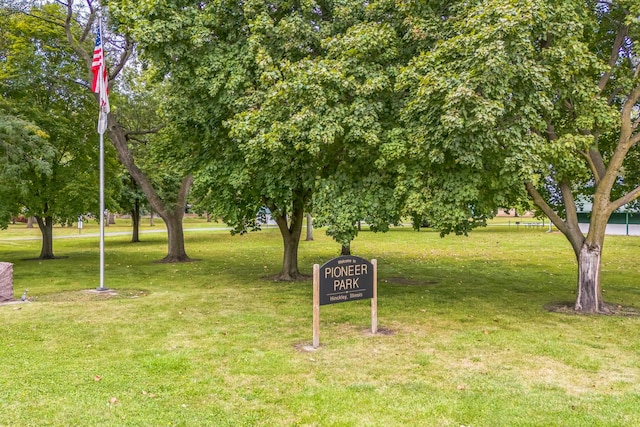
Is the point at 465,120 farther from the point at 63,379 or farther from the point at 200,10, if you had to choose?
the point at 200,10

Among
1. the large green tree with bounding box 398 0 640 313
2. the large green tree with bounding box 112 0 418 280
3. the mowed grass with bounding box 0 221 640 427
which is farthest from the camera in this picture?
the large green tree with bounding box 112 0 418 280

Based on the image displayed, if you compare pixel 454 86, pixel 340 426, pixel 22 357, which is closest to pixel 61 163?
pixel 22 357

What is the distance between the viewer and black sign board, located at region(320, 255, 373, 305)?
24.5ft

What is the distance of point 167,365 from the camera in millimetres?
6453

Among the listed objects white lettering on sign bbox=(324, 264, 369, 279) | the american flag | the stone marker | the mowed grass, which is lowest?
the mowed grass

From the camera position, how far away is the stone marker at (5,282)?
1043 centimetres

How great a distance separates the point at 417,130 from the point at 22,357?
6982 millimetres

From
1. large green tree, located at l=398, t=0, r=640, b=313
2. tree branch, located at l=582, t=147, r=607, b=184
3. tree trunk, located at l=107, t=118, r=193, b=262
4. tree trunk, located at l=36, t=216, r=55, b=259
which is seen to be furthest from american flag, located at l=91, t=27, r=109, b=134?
tree trunk, located at l=36, t=216, r=55, b=259

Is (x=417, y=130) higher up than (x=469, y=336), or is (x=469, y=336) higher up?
(x=417, y=130)

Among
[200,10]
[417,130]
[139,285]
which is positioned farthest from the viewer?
[139,285]

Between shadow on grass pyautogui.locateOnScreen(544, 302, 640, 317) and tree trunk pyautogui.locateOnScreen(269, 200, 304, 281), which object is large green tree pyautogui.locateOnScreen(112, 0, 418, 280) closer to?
tree trunk pyautogui.locateOnScreen(269, 200, 304, 281)

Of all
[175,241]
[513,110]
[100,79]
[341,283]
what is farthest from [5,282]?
[513,110]

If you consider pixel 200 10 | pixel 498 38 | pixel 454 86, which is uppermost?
pixel 200 10

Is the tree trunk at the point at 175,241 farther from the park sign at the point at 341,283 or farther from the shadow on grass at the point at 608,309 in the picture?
the shadow on grass at the point at 608,309
